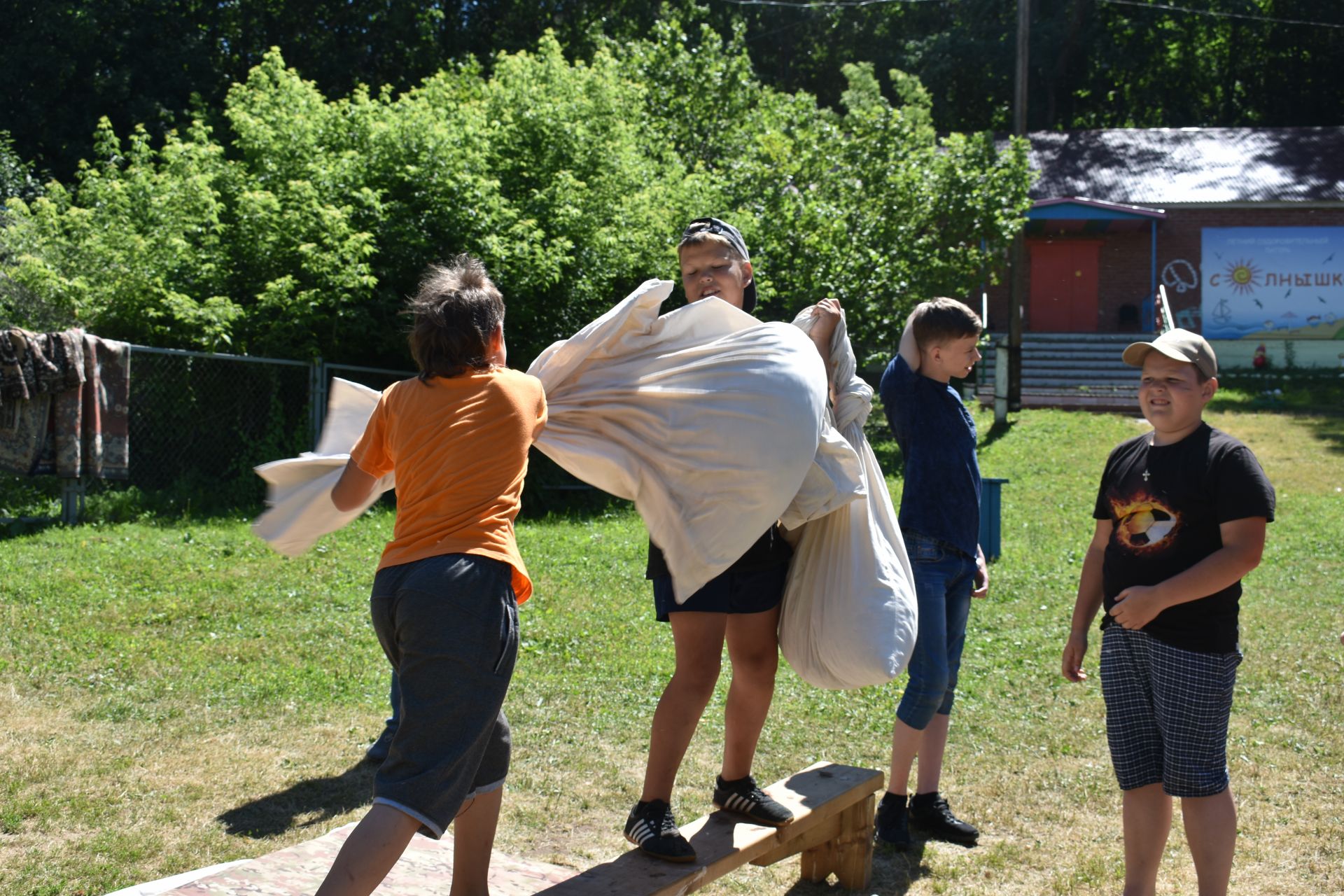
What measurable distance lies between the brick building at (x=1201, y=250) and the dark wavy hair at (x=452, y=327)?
23710 mm

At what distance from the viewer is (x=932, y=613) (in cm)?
409

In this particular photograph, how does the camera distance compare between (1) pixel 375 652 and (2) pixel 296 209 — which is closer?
(1) pixel 375 652

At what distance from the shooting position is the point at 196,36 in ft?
84.6

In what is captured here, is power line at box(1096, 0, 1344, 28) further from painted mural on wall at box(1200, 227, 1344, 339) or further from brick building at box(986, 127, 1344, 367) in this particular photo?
painted mural on wall at box(1200, 227, 1344, 339)

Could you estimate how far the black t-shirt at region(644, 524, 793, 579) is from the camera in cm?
329

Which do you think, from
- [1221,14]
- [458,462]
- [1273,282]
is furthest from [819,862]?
[1221,14]

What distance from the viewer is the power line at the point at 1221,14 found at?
1403 inches

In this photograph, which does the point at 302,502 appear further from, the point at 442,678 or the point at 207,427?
the point at 207,427

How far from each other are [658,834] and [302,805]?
1.85 metres

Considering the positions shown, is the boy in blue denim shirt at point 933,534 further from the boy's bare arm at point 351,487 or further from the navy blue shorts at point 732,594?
the boy's bare arm at point 351,487

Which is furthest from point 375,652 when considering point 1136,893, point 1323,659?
point 1323,659

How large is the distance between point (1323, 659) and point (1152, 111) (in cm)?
3795

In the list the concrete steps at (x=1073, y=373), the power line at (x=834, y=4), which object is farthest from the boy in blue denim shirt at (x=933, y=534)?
the power line at (x=834, y=4)

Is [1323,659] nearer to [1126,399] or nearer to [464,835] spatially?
[464,835]
